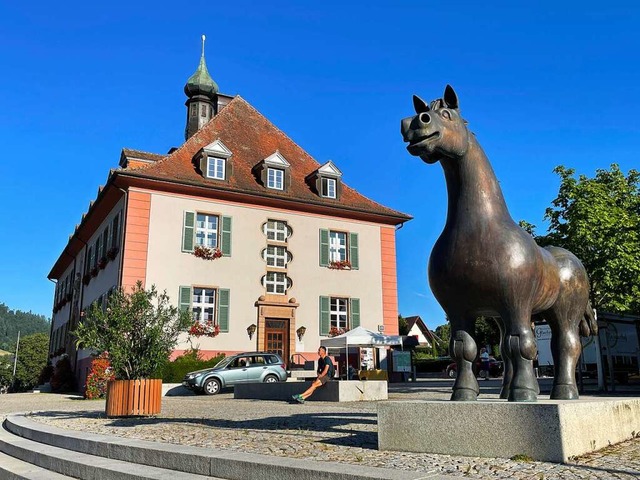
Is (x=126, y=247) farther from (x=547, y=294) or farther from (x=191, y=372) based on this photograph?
(x=547, y=294)

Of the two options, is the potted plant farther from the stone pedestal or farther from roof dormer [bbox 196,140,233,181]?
roof dormer [bbox 196,140,233,181]

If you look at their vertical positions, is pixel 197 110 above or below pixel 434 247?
above

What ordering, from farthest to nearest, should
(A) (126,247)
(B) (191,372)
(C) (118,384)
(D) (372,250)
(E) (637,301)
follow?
(D) (372,250)
(A) (126,247)
(B) (191,372)
(E) (637,301)
(C) (118,384)

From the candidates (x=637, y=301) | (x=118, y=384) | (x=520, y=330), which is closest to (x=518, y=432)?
(x=520, y=330)

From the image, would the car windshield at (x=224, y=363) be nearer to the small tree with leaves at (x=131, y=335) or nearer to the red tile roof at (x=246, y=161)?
the red tile roof at (x=246, y=161)

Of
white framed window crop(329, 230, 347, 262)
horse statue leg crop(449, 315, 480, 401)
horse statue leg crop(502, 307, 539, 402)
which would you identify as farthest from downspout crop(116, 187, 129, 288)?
horse statue leg crop(502, 307, 539, 402)

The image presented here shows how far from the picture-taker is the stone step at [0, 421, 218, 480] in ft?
18.3

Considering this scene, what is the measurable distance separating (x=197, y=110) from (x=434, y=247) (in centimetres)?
3220

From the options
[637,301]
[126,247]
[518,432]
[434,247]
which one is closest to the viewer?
[518,432]

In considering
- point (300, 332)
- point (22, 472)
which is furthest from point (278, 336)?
point (22, 472)

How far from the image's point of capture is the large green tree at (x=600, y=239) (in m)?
16.5

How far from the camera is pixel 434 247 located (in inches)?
226

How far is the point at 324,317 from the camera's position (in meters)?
27.7

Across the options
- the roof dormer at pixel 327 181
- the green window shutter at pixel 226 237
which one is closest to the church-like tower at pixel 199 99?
the roof dormer at pixel 327 181
